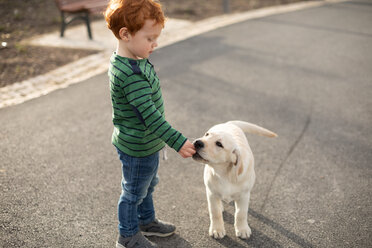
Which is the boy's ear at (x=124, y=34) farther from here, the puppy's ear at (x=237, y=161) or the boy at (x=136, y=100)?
the puppy's ear at (x=237, y=161)

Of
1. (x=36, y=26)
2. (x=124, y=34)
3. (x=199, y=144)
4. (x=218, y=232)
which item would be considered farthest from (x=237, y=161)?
(x=36, y=26)

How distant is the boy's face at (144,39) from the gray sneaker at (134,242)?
1.41m

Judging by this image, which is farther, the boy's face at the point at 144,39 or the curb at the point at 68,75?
the curb at the point at 68,75

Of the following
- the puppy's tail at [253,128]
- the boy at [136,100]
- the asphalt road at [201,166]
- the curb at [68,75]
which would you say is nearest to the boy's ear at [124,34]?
the boy at [136,100]

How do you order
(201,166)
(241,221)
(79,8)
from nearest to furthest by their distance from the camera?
(241,221), (201,166), (79,8)

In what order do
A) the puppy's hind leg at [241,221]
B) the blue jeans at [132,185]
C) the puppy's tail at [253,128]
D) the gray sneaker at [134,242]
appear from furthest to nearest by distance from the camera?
1. the puppy's tail at [253,128]
2. the puppy's hind leg at [241,221]
3. the gray sneaker at [134,242]
4. the blue jeans at [132,185]

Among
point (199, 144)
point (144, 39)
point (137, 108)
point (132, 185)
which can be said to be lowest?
point (132, 185)

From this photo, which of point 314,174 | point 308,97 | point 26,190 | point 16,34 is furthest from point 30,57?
point 314,174

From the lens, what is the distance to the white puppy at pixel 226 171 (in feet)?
Answer: 8.52

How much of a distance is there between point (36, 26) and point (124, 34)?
707 centimetres

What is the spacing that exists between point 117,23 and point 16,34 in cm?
658

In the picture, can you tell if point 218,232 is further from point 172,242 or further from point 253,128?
point 253,128

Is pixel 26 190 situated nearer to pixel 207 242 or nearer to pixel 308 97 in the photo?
pixel 207 242

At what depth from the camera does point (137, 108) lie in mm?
2227
